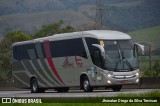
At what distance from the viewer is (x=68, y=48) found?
32.7 metres

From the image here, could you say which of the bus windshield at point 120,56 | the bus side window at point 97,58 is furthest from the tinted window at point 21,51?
the bus windshield at point 120,56

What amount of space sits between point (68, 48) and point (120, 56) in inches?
138

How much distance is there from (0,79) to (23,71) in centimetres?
2077

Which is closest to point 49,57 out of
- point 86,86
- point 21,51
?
point 21,51

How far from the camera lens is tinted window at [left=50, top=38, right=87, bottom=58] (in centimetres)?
3164

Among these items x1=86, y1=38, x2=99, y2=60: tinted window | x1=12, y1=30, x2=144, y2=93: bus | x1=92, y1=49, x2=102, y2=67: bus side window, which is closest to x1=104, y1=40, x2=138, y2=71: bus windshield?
x1=12, y1=30, x2=144, y2=93: bus

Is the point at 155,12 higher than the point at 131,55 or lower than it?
lower

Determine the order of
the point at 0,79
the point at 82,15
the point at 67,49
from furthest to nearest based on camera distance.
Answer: the point at 82,15 → the point at 0,79 → the point at 67,49

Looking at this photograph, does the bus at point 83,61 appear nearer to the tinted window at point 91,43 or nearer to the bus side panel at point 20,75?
the tinted window at point 91,43

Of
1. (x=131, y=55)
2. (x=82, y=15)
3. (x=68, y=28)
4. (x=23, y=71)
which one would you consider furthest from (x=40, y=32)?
(x=82, y=15)

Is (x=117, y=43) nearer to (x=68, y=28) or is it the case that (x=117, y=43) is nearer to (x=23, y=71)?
(x=23, y=71)

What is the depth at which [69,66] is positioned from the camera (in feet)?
108

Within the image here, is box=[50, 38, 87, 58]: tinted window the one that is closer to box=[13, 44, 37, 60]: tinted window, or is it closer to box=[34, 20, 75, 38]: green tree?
box=[13, 44, 37, 60]: tinted window

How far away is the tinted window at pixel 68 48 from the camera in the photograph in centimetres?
3164
